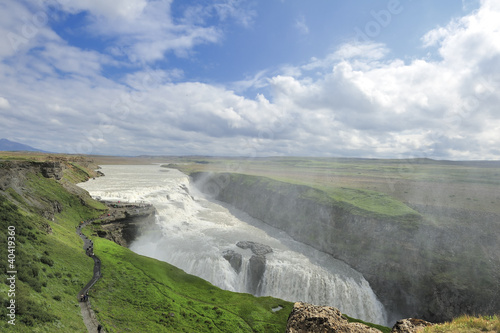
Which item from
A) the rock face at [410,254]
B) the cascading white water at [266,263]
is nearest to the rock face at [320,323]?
the cascading white water at [266,263]

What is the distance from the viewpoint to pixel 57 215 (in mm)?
48875

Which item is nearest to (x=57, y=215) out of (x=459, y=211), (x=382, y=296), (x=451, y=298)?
(x=382, y=296)

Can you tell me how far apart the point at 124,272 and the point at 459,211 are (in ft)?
241

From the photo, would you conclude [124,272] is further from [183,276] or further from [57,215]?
[57,215]

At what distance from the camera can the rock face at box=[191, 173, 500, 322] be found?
132 feet

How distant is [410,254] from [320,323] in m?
46.8

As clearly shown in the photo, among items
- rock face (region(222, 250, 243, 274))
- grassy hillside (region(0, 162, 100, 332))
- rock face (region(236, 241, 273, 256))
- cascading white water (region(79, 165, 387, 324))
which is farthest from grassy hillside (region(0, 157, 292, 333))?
rock face (region(236, 241, 273, 256))

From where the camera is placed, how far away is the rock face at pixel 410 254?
4019cm

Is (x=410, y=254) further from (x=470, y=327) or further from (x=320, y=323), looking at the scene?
(x=320, y=323)

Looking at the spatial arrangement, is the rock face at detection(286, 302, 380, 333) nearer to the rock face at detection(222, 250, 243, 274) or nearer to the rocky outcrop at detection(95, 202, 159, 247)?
the rock face at detection(222, 250, 243, 274)

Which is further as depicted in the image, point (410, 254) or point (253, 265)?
point (410, 254)

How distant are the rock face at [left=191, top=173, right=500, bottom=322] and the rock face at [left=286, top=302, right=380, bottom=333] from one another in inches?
1624

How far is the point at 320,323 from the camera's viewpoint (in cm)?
1230

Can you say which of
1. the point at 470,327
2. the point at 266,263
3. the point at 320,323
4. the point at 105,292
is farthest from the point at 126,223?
the point at 470,327
